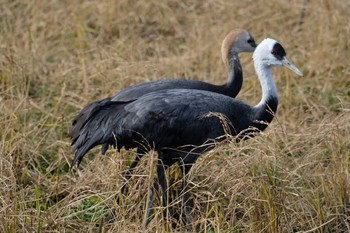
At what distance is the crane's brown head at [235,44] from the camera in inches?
278

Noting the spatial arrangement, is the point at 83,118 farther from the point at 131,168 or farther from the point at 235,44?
the point at 235,44

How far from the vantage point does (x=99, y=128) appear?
5.67 meters

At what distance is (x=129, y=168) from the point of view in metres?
5.82

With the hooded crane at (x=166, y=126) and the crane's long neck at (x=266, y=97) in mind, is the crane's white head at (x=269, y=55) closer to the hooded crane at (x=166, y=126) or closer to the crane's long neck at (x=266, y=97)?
the crane's long neck at (x=266, y=97)

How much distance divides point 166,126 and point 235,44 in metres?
1.67

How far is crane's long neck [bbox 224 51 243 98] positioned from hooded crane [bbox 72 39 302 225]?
33.3 inches

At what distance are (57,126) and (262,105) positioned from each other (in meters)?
1.66

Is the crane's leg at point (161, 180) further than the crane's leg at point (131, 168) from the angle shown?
No

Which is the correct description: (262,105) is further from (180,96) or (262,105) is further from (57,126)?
(57,126)

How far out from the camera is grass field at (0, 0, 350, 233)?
→ 5.17 meters

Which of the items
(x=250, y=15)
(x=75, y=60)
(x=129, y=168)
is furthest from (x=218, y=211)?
(x=250, y=15)

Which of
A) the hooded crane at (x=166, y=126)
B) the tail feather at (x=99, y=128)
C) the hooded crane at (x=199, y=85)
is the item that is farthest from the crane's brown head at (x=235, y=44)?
the tail feather at (x=99, y=128)

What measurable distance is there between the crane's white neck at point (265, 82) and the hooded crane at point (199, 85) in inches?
16.6

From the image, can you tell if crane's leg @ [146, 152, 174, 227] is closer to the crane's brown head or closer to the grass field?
the grass field
